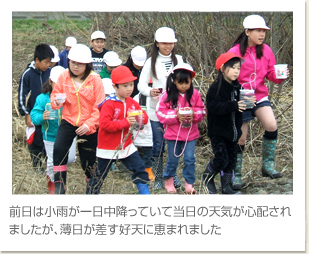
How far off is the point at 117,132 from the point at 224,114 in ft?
3.25

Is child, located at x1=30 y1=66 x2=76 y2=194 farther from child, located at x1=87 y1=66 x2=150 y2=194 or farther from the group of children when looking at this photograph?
child, located at x1=87 y1=66 x2=150 y2=194

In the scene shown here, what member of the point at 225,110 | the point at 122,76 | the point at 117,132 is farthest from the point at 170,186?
the point at 122,76

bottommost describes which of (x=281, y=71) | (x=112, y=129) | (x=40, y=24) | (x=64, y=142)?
(x=64, y=142)

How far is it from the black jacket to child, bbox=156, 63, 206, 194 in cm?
21

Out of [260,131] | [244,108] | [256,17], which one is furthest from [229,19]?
[244,108]

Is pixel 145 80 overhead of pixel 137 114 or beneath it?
overhead

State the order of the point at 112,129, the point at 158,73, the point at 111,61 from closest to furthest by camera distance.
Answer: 1. the point at 112,129
2. the point at 158,73
3. the point at 111,61

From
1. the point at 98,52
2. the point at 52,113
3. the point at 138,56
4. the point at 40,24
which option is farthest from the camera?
the point at 40,24

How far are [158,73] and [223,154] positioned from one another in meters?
1.18

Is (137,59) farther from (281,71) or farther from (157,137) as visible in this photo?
(281,71)

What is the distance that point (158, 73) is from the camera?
5.79m

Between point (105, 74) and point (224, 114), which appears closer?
point (224, 114)

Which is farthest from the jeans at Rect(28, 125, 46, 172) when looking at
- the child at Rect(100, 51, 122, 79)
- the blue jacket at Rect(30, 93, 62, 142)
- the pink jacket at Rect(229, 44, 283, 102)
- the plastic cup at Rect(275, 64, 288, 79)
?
the plastic cup at Rect(275, 64, 288, 79)

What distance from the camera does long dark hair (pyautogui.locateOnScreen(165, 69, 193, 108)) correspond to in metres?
5.28
